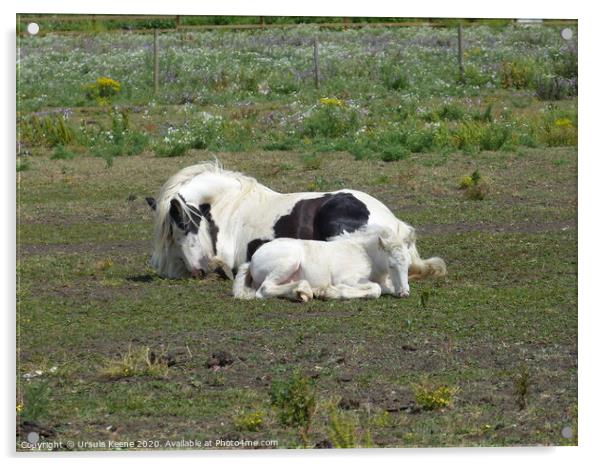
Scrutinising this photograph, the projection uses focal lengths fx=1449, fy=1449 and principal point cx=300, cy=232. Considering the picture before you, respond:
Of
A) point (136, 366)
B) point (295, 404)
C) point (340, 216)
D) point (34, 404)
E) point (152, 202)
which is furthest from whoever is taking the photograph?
point (152, 202)

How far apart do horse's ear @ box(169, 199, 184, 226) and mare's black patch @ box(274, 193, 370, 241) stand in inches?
33.2

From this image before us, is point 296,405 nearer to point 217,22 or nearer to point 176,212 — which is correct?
point 217,22

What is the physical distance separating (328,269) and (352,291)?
290 millimetres

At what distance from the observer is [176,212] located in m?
12.7

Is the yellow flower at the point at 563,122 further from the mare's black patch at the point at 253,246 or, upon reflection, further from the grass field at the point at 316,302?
the mare's black patch at the point at 253,246

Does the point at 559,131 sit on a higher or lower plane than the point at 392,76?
lower

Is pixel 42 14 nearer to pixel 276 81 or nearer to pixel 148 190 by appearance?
pixel 276 81

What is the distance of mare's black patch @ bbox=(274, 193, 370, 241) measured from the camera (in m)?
12.6

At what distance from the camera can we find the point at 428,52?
12.0 meters

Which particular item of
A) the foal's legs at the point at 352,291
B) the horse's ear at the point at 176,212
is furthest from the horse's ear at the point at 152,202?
the foal's legs at the point at 352,291

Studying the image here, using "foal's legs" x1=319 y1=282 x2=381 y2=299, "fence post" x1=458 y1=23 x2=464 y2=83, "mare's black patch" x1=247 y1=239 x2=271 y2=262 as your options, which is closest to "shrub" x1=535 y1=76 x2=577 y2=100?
"fence post" x1=458 y1=23 x2=464 y2=83

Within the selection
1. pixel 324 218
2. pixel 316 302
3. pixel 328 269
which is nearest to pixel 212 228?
pixel 324 218

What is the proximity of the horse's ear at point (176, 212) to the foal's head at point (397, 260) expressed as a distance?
1.84 m

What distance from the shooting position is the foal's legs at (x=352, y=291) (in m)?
12.1
